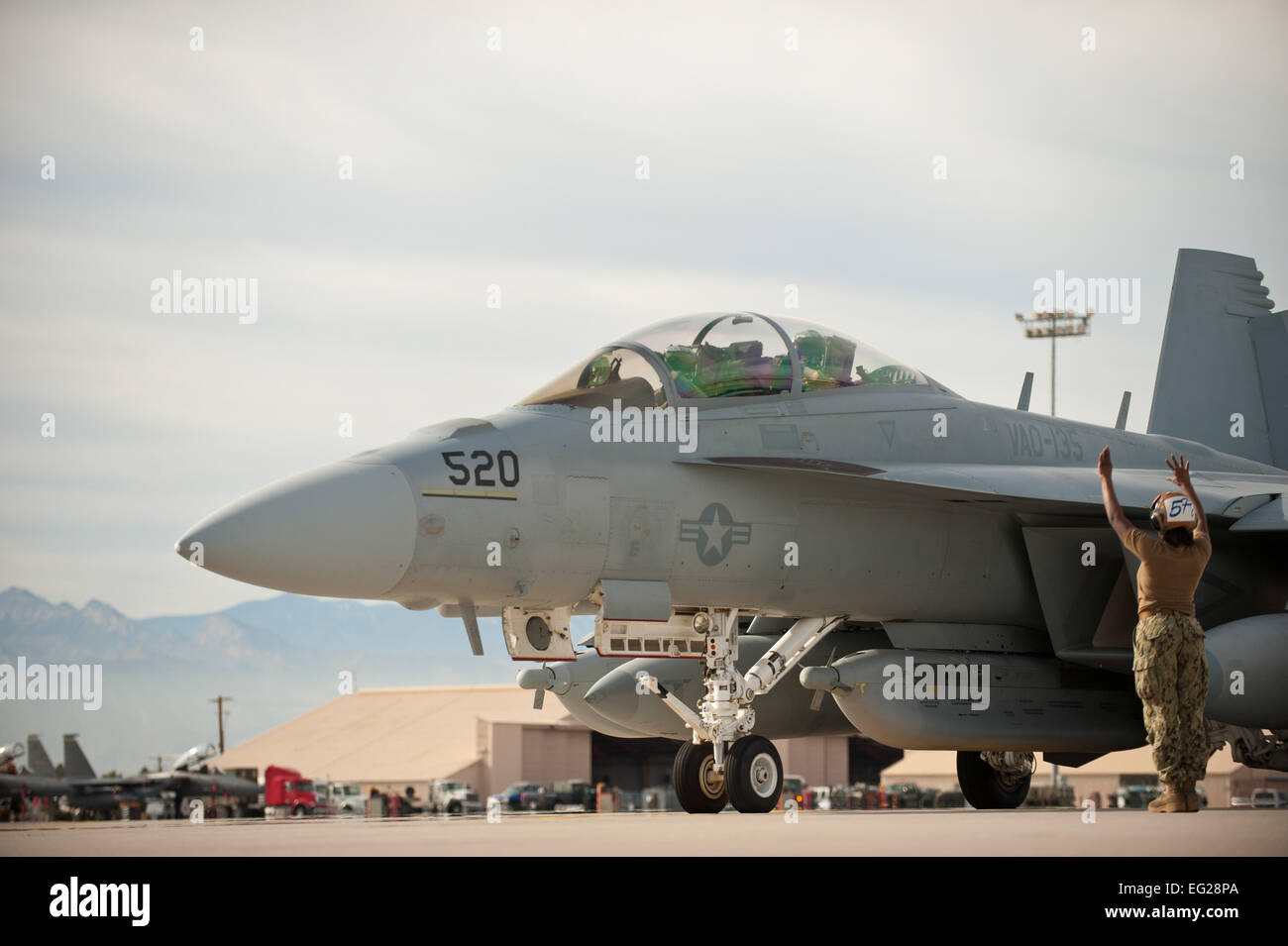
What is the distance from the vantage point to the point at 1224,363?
1744 cm

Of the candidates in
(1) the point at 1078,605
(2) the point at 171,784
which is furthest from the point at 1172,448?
(2) the point at 171,784

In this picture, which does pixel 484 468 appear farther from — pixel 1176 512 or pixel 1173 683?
pixel 1173 683

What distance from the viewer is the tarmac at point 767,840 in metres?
6.10

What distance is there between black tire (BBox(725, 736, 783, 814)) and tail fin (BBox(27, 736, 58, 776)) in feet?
131

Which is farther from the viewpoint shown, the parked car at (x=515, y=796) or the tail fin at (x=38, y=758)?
the tail fin at (x=38, y=758)

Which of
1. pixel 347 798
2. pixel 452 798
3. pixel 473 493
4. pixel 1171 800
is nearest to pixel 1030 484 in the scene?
pixel 1171 800

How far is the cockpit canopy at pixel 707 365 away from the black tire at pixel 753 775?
101 inches

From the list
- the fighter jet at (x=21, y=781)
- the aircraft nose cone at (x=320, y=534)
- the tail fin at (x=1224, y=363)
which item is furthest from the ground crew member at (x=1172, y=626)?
the fighter jet at (x=21, y=781)

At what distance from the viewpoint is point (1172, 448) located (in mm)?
14680

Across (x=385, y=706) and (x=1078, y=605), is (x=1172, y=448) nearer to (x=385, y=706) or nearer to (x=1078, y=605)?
(x=1078, y=605)

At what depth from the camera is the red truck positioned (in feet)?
137

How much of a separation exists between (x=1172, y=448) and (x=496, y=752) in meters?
42.5

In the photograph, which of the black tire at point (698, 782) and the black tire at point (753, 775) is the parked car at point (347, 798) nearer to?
the black tire at point (698, 782)
